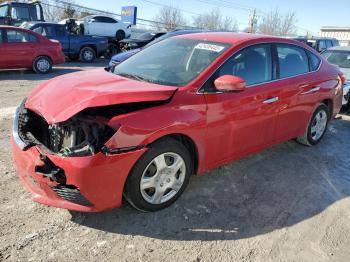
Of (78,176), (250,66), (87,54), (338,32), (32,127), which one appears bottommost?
(87,54)

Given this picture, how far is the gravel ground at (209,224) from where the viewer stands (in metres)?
2.99

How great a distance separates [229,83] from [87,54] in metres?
14.5

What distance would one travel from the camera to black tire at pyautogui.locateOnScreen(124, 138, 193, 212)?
318 cm

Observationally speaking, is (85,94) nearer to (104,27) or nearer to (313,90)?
(313,90)

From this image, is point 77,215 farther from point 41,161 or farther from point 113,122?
point 113,122

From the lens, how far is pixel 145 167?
10.6 ft

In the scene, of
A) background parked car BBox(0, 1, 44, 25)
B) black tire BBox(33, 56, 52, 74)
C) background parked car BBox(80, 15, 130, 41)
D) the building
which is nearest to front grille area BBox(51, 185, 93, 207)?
black tire BBox(33, 56, 52, 74)

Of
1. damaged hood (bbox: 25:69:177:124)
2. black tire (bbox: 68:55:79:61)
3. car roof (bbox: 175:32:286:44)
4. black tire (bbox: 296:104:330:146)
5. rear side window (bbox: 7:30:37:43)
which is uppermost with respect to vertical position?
car roof (bbox: 175:32:286:44)

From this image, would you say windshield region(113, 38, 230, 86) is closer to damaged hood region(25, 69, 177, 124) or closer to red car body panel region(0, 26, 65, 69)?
damaged hood region(25, 69, 177, 124)

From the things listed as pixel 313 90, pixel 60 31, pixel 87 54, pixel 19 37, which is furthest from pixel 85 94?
pixel 87 54

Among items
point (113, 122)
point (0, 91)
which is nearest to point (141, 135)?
point (113, 122)

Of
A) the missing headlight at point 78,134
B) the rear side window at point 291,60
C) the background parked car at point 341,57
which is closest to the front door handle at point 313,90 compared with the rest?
the rear side window at point 291,60

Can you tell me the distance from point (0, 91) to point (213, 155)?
6943mm

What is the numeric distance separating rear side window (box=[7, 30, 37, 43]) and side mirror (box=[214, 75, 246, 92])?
10076mm
